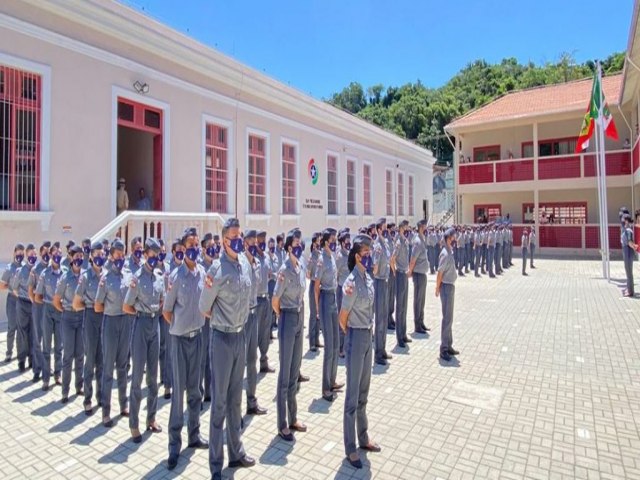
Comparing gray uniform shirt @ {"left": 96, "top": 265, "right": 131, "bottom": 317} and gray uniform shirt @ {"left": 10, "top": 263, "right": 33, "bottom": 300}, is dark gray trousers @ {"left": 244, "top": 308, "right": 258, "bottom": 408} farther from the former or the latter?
gray uniform shirt @ {"left": 10, "top": 263, "right": 33, "bottom": 300}

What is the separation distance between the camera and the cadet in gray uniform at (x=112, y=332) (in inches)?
188

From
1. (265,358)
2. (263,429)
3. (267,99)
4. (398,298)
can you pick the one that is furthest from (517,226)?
(263,429)

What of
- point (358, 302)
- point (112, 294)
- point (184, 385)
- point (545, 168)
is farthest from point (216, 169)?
point (545, 168)

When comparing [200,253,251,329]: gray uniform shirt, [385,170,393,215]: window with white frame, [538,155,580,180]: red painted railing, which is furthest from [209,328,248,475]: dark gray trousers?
[538,155,580,180]: red painted railing

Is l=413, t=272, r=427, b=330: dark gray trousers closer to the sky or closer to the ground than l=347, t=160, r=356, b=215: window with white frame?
closer to the ground

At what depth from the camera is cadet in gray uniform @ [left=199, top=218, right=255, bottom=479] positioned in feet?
12.3

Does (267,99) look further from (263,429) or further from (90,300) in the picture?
(263,429)

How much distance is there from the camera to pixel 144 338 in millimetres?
4617

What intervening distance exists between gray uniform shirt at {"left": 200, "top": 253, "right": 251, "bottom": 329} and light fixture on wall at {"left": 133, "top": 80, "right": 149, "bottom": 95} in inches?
365

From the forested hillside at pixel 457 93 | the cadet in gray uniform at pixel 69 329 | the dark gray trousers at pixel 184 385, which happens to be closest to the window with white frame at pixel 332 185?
the cadet in gray uniform at pixel 69 329

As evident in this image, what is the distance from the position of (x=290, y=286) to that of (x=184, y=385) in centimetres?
156

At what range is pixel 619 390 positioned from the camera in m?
5.55

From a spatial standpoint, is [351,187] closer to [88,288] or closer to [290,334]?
[88,288]

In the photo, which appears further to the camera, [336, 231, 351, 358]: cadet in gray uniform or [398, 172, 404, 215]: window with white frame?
[398, 172, 404, 215]: window with white frame
